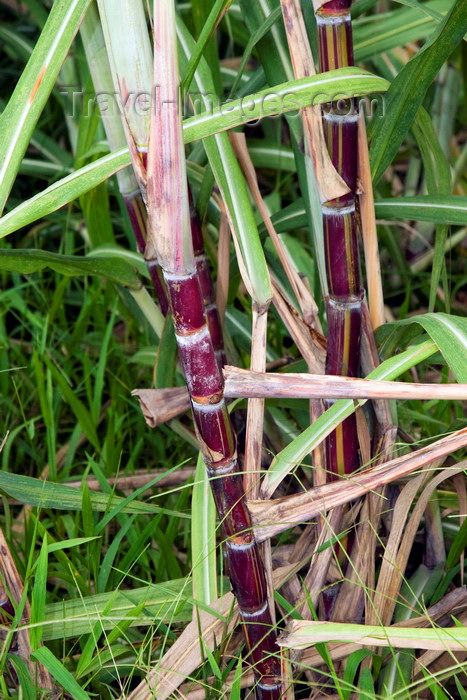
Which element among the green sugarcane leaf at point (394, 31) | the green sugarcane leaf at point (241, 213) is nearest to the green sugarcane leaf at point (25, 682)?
the green sugarcane leaf at point (241, 213)

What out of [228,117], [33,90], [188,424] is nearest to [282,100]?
[228,117]

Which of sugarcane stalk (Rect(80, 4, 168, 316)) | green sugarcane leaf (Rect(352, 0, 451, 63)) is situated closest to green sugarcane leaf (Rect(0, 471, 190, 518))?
sugarcane stalk (Rect(80, 4, 168, 316))

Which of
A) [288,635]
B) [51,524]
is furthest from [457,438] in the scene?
[51,524]

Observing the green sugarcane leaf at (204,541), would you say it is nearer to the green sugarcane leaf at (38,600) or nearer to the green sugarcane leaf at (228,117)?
the green sugarcane leaf at (38,600)

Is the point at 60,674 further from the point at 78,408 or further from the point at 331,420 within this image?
the point at 78,408

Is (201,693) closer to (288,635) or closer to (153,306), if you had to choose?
(288,635)
